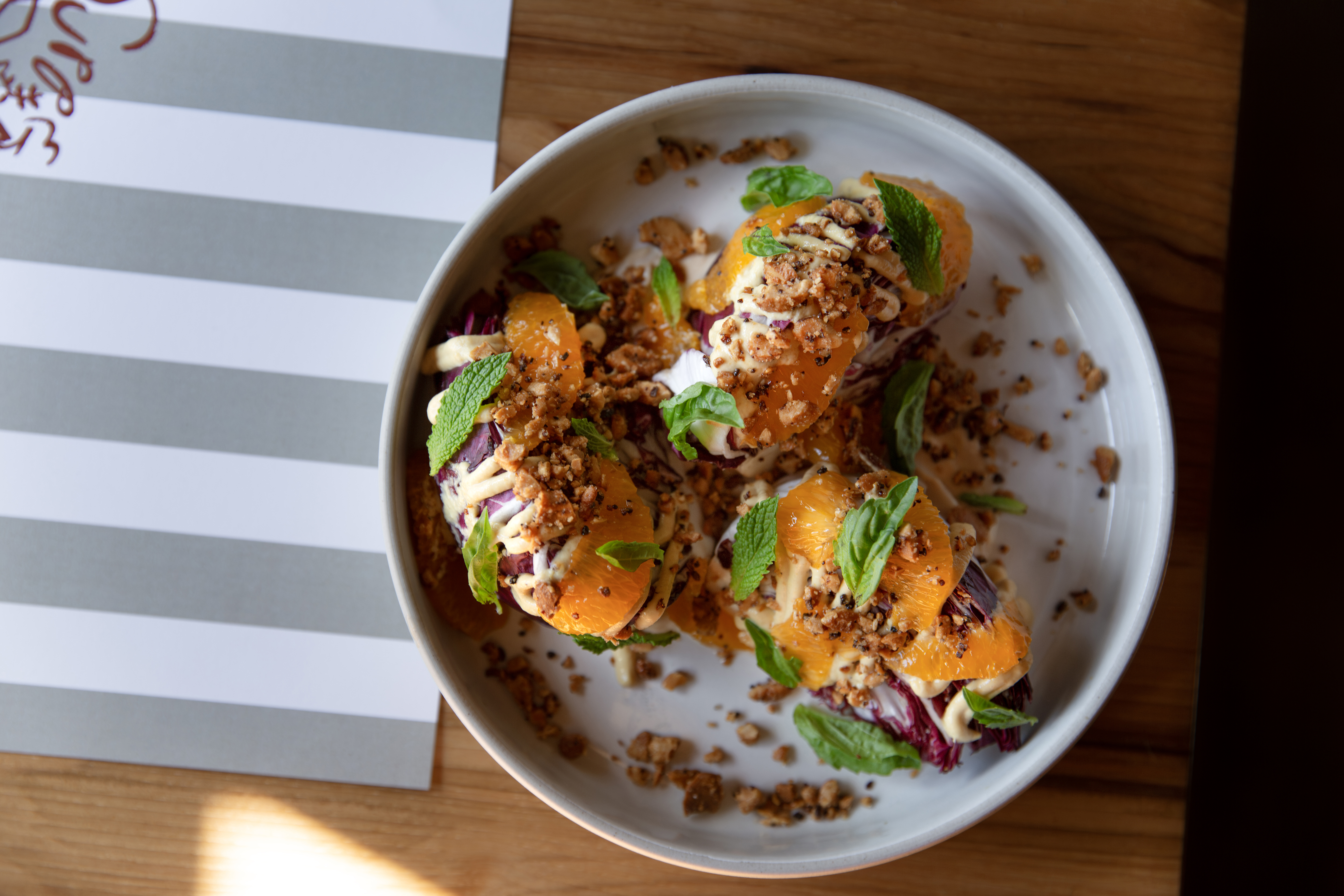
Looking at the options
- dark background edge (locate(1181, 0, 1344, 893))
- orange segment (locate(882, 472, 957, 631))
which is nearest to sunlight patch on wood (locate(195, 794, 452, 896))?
orange segment (locate(882, 472, 957, 631))

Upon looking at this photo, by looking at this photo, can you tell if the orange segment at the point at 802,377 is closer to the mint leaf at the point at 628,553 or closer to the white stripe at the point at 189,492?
the mint leaf at the point at 628,553

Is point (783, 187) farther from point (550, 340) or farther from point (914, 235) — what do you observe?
point (550, 340)

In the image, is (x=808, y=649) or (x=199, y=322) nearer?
(x=808, y=649)

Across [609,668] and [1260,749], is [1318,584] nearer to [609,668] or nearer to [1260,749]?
[1260,749]

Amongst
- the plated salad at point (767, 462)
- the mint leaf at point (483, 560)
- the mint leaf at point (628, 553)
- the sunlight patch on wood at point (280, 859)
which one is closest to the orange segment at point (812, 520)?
the plated salad at point (767, 462)

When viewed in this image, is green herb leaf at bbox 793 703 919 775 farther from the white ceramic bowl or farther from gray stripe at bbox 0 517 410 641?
gray stripe at bbox 0 517 410 641

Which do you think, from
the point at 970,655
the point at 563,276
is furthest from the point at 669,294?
the point at 970,655
